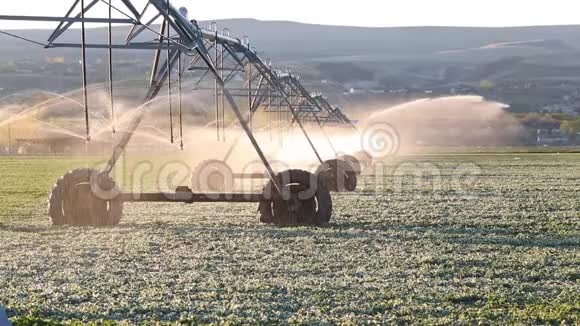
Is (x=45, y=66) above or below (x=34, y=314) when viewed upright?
above

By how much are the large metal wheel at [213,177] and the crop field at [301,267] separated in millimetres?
5649

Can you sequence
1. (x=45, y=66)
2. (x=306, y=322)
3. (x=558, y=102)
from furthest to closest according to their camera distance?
1. (x=558, y=102)
2. (x=45, y=66)
3. (x=306, y=322)

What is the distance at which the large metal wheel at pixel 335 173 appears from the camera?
1040 inches

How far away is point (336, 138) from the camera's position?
1998 inches

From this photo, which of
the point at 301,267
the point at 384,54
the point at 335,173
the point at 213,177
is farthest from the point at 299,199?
the point at 384,54

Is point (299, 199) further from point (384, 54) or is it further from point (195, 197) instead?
point (384, 54)

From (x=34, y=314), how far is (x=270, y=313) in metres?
2.14

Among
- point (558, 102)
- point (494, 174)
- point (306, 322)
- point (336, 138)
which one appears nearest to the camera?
point (306, 322)

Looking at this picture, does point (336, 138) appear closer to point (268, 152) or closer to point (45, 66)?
point (268, 152)

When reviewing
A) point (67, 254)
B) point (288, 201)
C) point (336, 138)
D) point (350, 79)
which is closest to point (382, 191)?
point (288, 201)

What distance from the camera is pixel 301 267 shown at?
12070 millimetres

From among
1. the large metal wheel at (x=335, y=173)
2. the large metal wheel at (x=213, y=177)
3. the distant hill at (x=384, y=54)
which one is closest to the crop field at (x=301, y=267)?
the large metal wheel at (x=335, y=173)

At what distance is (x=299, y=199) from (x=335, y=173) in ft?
32.5

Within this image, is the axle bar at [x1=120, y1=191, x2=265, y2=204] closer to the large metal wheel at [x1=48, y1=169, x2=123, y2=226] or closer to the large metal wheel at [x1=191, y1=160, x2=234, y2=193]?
the large metal wheel at [x1=48, y1=169, x2=123, y2=226]
